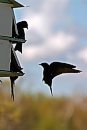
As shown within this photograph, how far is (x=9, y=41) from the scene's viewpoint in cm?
992

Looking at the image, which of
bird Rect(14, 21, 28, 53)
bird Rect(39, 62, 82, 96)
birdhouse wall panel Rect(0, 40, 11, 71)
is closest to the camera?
bird Rect(39, 62, 82, 96)

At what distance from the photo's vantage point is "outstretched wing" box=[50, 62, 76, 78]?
30.9 ft

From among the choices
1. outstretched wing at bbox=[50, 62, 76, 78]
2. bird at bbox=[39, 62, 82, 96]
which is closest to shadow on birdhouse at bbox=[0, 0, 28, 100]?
bird at bbox=[39, 62, 82, 96]

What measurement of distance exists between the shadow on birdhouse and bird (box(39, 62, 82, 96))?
0.42 m

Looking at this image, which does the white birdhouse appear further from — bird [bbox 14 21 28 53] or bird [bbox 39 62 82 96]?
bird [bbox 39 62 82 96]

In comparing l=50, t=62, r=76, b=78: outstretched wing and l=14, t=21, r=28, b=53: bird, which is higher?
l=14, t=21, r=28, b=53: bird

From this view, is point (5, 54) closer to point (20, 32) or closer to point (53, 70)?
point (20, 32)

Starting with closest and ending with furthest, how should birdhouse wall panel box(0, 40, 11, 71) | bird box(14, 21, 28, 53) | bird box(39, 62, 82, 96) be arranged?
bird box(39, 62, 82, 96), birdhouse wall panel box(0, 40, 11, 71), bird box(14, 21, 28, 53)

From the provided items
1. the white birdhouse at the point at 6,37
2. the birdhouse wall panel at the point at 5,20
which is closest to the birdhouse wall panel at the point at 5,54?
the white birdhouse at the point at 6,37

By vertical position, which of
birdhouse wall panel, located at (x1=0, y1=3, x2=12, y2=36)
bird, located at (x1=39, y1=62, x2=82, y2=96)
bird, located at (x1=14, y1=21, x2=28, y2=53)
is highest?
birdhouse wall panel, located at (x1=0, y1=3, x2=12, y2=36)

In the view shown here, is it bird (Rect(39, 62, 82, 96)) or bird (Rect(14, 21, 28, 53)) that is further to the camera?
bird (Rect(14, 21, 28, 53))

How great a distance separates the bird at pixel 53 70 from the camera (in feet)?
30.9

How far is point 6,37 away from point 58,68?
94 cm

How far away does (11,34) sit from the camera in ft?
32.4
